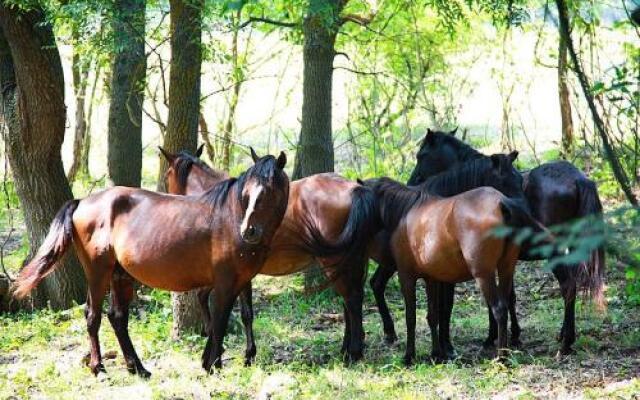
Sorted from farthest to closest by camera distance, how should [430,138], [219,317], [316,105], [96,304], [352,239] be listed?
[316,105]
[430,138]
[352,239]
[96,304]
[219,317]

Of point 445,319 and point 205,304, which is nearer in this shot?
point 445,319

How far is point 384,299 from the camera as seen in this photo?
8.57 metres

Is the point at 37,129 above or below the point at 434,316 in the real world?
above

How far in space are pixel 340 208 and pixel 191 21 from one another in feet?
7.43

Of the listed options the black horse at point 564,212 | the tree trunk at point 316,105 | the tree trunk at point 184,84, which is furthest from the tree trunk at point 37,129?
the black horse at point 564,212

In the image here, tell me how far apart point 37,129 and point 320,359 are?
417 centimetres

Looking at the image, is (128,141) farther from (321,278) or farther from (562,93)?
(562,93)

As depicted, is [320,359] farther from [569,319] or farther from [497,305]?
[569,319]

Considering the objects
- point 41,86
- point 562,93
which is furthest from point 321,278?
point 562,93

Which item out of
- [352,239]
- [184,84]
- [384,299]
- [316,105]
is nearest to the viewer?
[352,239]

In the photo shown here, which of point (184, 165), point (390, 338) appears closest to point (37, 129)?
point (184, 165)

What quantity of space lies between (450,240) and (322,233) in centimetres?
139

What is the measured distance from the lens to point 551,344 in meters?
7.72

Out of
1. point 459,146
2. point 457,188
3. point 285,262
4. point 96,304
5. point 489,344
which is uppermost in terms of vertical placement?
point 459,146
